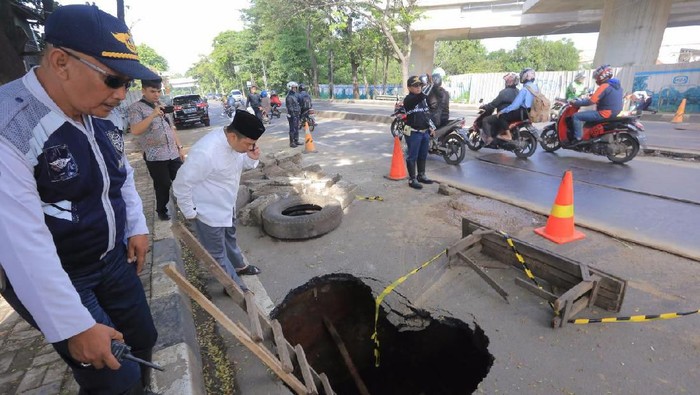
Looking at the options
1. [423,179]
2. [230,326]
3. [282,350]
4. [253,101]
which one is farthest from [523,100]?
[253,101]

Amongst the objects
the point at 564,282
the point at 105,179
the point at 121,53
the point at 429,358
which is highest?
the point at 121,53

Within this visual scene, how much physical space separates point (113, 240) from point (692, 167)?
32.1 ft

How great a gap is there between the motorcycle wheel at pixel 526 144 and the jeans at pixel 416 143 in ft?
10.4

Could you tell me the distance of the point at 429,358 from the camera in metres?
3.41

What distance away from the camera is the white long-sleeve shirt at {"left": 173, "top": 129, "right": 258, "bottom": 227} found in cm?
289

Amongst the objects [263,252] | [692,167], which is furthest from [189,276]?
[692,167]

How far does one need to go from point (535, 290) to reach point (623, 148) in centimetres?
629

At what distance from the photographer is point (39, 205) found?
1220 mm

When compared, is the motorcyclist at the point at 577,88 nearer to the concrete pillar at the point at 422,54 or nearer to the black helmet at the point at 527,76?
the black helmet at the point at 527,76

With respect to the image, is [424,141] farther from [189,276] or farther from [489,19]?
[489,19]

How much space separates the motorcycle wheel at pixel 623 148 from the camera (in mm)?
7137

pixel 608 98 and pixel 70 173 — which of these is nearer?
pixel 70 173

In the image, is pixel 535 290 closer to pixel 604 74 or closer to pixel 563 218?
pixel 563 218

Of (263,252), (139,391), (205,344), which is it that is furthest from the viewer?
(263,252)
